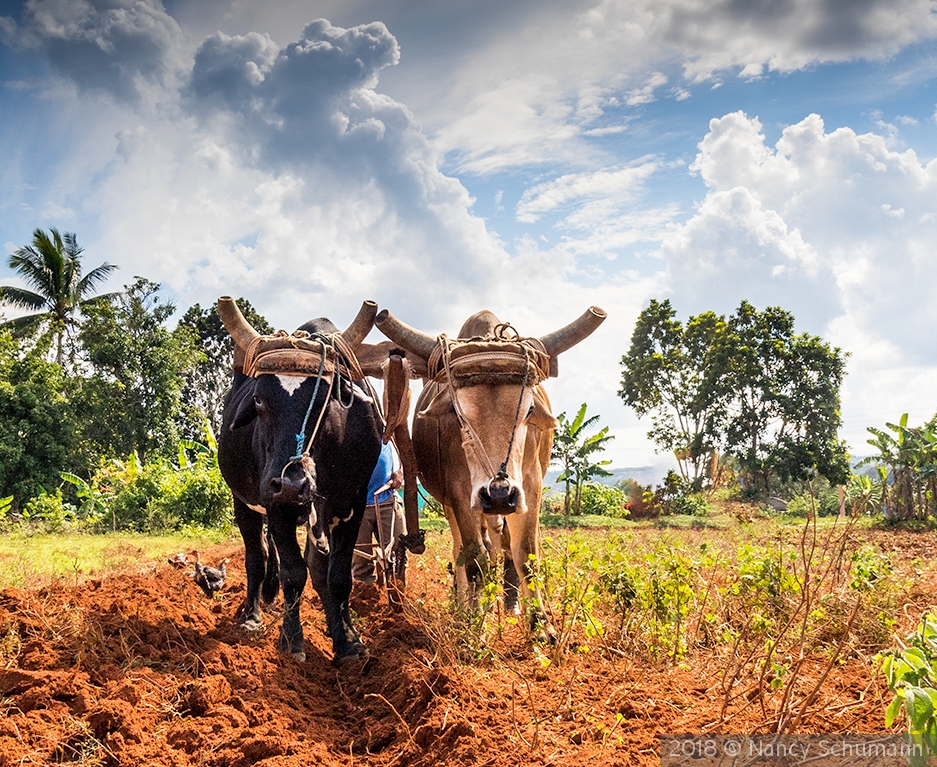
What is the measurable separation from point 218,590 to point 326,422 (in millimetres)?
2614

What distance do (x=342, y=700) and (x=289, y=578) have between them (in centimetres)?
90

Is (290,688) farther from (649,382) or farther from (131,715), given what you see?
(649,382)

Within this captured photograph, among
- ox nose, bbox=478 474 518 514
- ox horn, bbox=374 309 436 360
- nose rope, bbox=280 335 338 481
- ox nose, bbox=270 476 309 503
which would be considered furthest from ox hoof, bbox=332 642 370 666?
ox horn, bbox=374 309 436 360

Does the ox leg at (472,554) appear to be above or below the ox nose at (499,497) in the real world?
below

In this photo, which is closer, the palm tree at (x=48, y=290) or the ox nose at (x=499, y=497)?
the ox nose at (x=499, y=497)

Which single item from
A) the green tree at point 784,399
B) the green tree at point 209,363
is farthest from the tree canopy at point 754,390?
the green tree at point 209,363

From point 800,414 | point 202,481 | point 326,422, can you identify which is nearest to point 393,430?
point 326,422

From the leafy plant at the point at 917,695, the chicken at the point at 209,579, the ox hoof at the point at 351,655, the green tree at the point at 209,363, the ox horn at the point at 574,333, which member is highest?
the green tree at the point at 209,363

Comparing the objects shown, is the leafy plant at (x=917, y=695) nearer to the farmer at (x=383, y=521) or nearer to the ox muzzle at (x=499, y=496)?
the ox muzzle at (x=499, y=496)

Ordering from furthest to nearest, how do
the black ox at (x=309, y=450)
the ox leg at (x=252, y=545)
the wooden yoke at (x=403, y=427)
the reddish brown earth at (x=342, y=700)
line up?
the ox leg at (x=252, y=545) < the wooden yoke at (x=403, y=427) < the black ox at (x=309, y=450) < the reddish brown earth at (x=342, y=700)

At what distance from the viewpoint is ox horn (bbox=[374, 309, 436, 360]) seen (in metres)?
5.11

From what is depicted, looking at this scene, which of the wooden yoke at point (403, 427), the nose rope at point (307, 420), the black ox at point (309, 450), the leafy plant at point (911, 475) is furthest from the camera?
the leafy plant at point (911, 475)

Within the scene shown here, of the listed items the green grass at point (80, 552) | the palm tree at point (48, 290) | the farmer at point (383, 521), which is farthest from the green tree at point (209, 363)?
the farmer at point (383, 521)

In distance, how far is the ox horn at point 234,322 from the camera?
5113 millimetres
